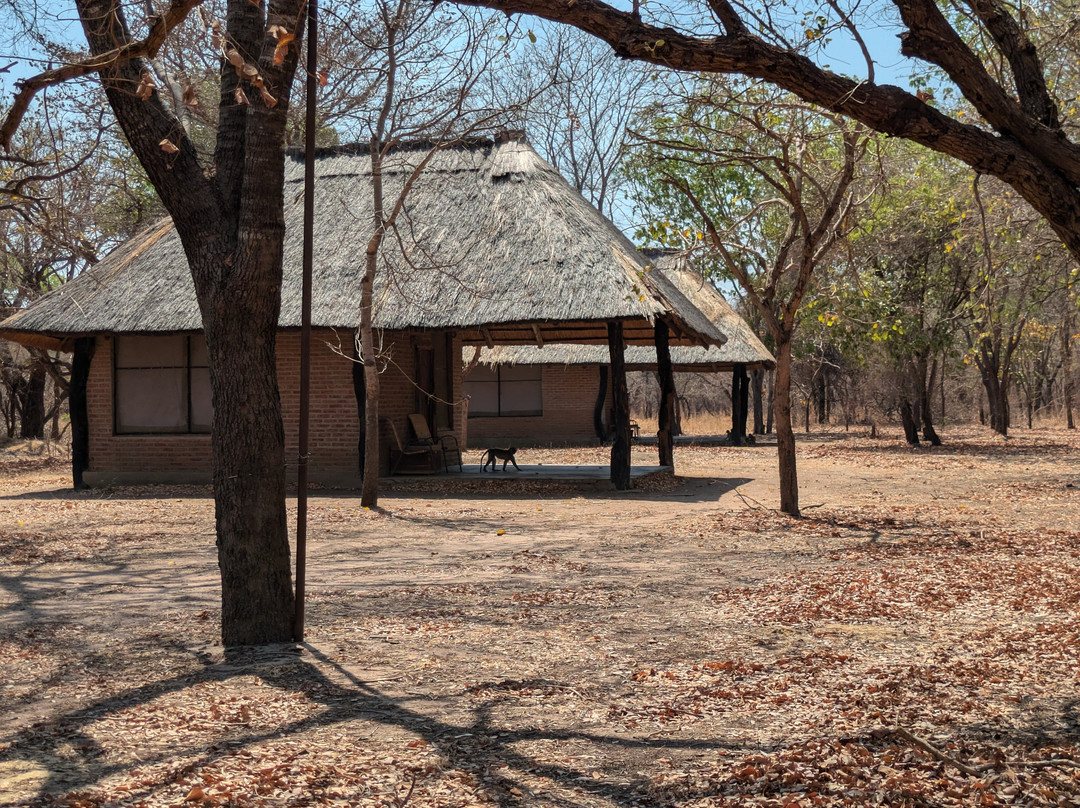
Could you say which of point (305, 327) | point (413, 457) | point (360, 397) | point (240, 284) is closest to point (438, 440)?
point (413, 457)

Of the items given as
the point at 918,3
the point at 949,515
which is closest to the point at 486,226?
the point at 949,515

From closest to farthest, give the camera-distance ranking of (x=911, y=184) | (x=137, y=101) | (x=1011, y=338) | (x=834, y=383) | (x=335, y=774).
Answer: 1. (x=335, y=774)
2. (x=137, y=101)
3. (x=911, y=184)
4. (x=1011, y=338)
5. (x=834, y=383)

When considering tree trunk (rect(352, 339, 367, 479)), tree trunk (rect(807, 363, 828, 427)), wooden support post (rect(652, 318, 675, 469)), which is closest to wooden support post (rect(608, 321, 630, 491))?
wooden support post (rect(652, 318, 675, 469))

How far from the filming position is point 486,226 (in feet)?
50.1

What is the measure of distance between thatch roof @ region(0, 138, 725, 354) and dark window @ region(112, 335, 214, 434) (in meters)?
0.85

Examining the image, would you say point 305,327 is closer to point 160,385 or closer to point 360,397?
point 360,397

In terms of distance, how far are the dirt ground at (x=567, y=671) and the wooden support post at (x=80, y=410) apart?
5.62 m

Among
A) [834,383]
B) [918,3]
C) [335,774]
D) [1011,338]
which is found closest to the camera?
[335,774]

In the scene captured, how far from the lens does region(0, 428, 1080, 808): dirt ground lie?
11.3 ft

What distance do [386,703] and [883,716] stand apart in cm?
205

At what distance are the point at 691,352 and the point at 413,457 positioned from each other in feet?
36.1

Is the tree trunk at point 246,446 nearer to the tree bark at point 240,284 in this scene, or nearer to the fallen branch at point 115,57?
the tree bark at point 240,284

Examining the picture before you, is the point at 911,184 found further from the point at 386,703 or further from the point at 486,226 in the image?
the point at 386,703

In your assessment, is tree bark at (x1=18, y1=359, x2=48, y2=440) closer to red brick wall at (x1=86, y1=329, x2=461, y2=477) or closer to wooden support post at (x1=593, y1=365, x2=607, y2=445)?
red brick wall at (x1=86, y1=329, x2=461, y2=477)
